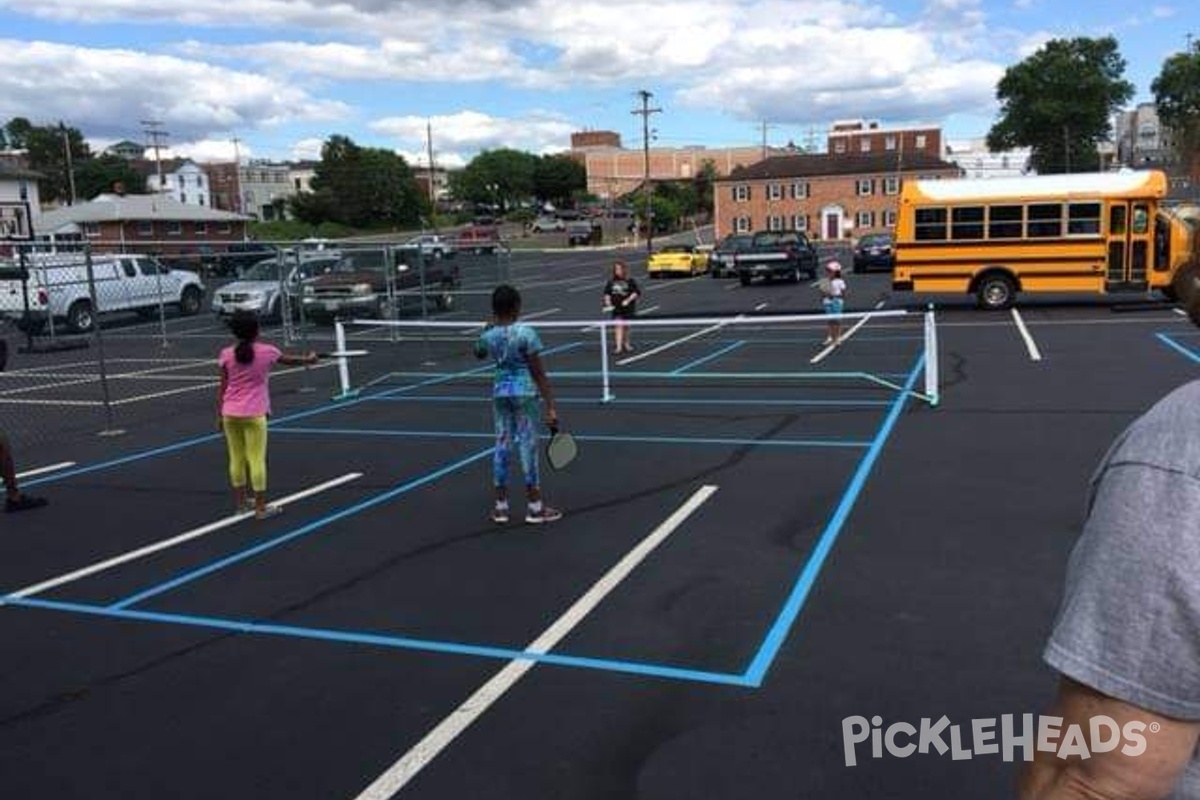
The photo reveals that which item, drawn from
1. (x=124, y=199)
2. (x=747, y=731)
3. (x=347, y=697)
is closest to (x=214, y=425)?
(x=347, y=697)

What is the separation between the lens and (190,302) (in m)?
31.4

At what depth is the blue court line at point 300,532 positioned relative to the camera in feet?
22.3

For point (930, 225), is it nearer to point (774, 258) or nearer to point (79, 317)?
point (774, 258)

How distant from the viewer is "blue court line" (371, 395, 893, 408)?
43.7 feet

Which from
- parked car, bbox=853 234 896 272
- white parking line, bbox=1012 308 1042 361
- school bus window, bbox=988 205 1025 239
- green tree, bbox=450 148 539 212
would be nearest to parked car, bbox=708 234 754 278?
parked car, bbox=853 234 896 272

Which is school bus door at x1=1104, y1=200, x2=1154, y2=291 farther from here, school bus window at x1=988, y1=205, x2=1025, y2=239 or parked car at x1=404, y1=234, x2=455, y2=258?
parked car at x1=404, y1=234, x2=455, y2=258

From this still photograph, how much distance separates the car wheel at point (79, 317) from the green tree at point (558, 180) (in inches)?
5755

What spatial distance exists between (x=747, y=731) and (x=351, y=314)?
20.0m

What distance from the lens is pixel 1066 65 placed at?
364 feet

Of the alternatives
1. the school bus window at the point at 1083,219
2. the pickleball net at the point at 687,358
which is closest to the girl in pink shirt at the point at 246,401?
the pickleball net at the point at 687,358

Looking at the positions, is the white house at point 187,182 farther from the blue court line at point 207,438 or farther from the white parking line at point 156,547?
the white parking line at point 156,547

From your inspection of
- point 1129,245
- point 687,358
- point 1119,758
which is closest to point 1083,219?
point 1129,245

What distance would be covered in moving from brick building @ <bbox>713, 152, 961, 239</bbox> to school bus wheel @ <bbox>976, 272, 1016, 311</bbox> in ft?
252

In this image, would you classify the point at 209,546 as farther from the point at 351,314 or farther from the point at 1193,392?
the point at 351,314
